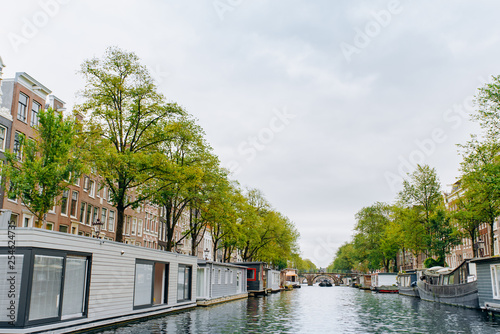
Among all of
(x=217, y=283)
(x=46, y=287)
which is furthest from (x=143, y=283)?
(x=217, y=283)

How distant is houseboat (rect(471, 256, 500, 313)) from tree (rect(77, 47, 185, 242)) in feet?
77.3

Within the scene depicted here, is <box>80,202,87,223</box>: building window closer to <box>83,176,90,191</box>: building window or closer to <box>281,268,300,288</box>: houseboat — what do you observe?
<box>83,176,90,191</box>: building window

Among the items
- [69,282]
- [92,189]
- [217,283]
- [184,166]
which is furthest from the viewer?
[92,189]

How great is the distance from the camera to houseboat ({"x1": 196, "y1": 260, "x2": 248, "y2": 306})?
39656mm

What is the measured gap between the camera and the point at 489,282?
3191 centimetres

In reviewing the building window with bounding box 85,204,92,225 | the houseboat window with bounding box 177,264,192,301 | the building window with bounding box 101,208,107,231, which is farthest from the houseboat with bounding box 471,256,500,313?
the building window with bounding box 101,208,107,231

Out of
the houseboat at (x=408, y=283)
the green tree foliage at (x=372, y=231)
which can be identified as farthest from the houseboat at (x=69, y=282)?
the green tree foliage at (x=372, y=231)

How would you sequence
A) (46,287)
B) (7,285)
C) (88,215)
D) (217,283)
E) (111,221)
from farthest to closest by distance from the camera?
(111,221) → (88,215) → (217,283) → (46,287) → (7,285)

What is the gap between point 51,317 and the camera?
679 inches

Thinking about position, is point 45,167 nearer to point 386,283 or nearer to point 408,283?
point 408,283

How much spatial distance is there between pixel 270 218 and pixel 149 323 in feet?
184

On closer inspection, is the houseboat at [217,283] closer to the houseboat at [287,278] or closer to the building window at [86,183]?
the building window at [86,183]

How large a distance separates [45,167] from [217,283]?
70.3 ft

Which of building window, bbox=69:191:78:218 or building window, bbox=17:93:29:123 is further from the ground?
building window, bbox=17:93:29:123
